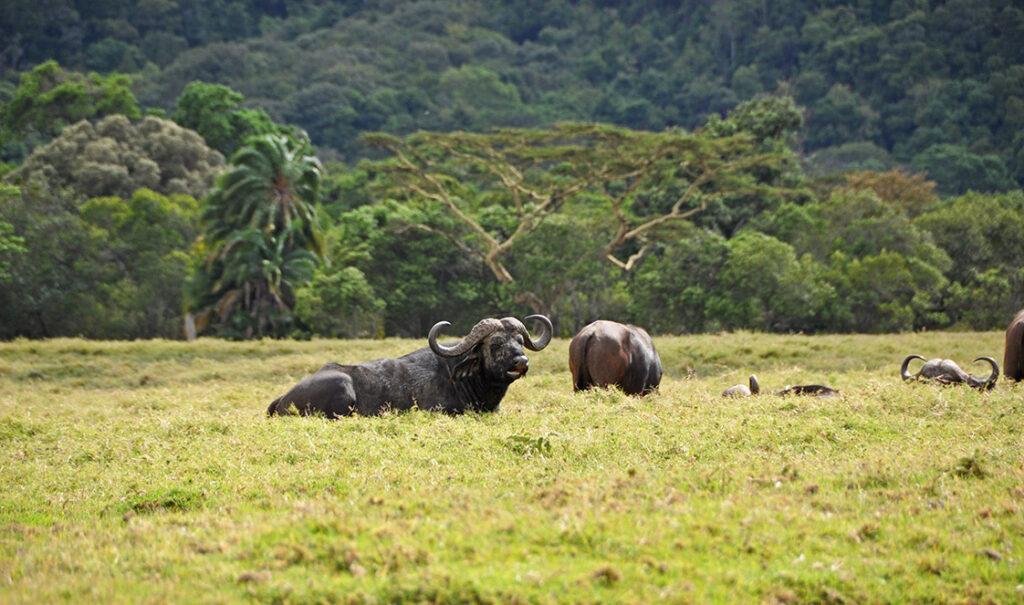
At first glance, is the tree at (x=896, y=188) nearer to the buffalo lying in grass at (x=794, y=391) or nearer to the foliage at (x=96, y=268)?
the foliage at (x=96, y=268)

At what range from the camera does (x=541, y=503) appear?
29.6 feet

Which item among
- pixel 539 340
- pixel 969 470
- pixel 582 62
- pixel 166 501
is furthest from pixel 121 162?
pixel 582 62

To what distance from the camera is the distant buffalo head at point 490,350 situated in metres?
14.3

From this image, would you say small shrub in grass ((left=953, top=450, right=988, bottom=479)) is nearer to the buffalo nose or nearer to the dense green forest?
the buffalo nose

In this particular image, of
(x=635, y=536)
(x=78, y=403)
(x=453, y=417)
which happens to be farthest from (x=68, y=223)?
(x=635, y=536)

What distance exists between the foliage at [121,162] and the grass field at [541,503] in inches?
1743

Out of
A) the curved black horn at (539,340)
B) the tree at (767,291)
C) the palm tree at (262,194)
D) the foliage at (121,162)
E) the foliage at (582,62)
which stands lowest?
the tree at (767,291)

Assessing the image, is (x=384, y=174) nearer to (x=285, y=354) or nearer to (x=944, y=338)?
(x=285, y=354)

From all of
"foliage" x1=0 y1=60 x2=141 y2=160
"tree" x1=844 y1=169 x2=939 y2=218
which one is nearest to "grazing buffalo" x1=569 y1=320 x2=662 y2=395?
"tree" x1=844 y1=169 x2=939 y2=218

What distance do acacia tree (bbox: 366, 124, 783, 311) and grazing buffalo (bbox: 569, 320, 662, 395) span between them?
1107 inches

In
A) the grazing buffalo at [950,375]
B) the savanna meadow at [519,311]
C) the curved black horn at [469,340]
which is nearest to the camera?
the savanna meadow at [519,311]

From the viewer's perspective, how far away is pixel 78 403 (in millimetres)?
19688

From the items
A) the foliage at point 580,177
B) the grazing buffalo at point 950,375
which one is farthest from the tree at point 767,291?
the grazing buffalo at point 950,375

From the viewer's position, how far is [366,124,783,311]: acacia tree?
148ft
